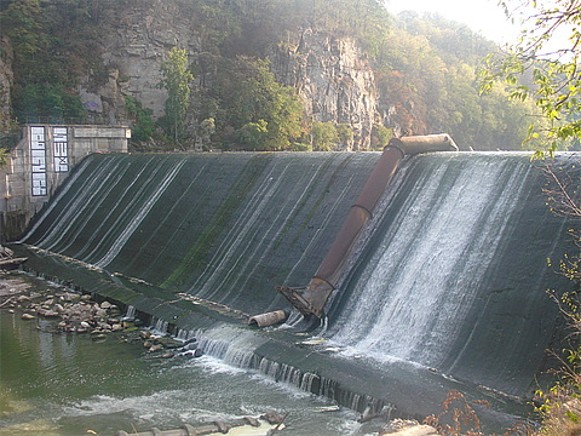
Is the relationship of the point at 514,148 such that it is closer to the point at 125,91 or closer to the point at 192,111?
the point at 192,111

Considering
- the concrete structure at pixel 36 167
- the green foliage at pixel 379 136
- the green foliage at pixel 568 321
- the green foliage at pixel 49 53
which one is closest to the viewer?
the green foliage at pixel 568 321

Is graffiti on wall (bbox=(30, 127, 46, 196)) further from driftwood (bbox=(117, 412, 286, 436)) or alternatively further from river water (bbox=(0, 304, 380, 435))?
driftwood (bbox=(117, 412, 286, 436))

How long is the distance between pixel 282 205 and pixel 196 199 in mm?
4994

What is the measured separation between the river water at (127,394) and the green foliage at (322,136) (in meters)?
31.2

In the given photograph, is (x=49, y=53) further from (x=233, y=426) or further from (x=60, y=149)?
(x=233, y=426)

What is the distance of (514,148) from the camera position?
61.3 m

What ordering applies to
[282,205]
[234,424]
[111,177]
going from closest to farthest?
[234,424] → [282,205] → [111,177]

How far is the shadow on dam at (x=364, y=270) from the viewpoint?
41.0ft

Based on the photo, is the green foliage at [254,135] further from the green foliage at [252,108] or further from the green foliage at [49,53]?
the green foliage at [49,53]

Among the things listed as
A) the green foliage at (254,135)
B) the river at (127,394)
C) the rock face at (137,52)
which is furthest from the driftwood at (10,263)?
the rock face at (137,52)

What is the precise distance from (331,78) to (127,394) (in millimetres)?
41503

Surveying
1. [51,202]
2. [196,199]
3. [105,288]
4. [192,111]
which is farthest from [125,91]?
[105,288]

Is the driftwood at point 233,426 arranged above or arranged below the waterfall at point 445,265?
below

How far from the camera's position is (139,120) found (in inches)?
1699
